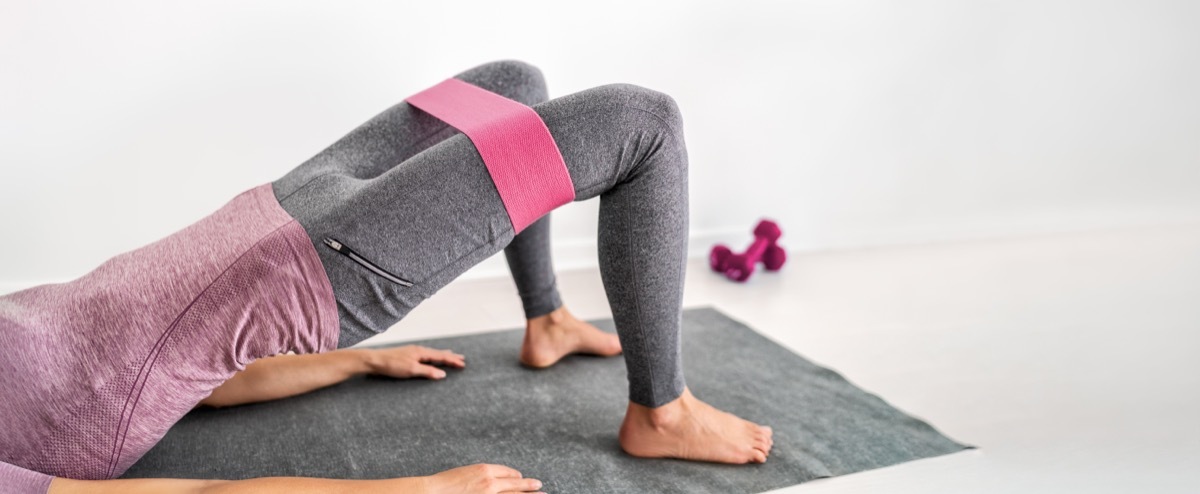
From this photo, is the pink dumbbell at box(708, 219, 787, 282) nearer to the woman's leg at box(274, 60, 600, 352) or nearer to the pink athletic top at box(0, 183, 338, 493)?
the woman's leg at box(274, 60, 600, 352)

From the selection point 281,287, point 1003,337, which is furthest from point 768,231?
point 281,287

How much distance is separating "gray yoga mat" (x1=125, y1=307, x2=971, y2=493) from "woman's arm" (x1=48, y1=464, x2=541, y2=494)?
156mm

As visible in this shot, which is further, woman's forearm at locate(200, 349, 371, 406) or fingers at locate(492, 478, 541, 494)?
woman's forearm at locate(200, 349, 371, 406)

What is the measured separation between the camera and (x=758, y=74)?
3043 millimetres

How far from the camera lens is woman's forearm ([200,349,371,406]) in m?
1.65

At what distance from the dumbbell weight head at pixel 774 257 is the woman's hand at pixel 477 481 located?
1774mm

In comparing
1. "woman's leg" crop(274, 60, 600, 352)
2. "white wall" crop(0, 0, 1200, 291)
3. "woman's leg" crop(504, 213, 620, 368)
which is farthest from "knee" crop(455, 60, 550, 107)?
"white wall" crop(0, 0, 1200, 291)

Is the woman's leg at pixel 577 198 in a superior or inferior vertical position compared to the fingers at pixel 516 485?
A: superior

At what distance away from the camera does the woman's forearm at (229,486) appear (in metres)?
1.07

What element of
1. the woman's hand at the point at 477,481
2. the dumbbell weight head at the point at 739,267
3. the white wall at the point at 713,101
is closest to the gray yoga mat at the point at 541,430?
the woman's hand at the point at 477,481

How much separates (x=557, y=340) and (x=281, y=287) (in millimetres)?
825

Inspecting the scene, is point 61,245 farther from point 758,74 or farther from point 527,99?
point 758,74

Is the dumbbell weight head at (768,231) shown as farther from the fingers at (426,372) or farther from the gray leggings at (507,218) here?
the gray leggings at (507,218)

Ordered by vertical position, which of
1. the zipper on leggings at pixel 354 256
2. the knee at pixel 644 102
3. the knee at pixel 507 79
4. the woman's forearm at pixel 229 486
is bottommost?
the woman's forearm at pixel 229 486
